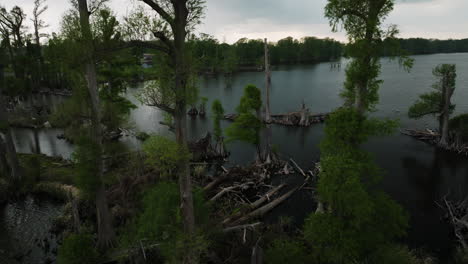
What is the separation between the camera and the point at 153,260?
12.0 meters

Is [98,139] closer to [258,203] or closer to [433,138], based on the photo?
[258,203]

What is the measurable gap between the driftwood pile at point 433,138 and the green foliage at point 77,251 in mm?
30180

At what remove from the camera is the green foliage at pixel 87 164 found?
10.8 metres

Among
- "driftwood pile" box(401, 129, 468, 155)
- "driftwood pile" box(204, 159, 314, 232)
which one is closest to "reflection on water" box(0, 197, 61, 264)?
"driftwood pile" box(204, 159, 314, 232)

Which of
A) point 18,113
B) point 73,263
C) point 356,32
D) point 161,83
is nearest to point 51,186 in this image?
point 73,263

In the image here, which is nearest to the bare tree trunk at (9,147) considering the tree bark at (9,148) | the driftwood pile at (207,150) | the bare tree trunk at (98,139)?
the tree bark at (9,148)

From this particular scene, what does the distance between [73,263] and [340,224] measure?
985cm

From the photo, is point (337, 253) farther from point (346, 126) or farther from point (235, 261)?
point (346, 126)

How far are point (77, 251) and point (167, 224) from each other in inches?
144

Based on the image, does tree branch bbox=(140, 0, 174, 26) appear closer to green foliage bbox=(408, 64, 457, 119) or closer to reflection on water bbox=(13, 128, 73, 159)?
reflection on water bbox=(13, 128, 73, 159)

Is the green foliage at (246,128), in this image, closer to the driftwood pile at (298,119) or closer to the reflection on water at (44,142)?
the driftwood pile at (298,119)

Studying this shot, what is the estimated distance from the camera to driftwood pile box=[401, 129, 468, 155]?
2550cm

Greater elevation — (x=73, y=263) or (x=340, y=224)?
Answer: (x=340, y=224)

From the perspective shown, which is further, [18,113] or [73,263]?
[18,113]
